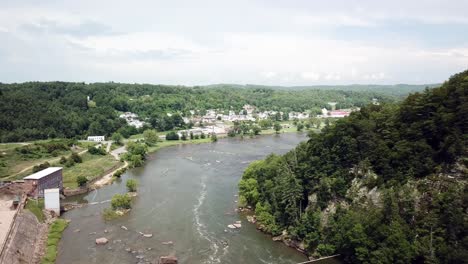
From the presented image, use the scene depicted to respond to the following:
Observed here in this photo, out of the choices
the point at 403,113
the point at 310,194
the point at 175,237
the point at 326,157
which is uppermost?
the point at 403,113

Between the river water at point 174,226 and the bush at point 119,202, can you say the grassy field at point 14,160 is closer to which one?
the river water at point 174,226

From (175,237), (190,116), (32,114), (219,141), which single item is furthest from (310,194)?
(190,116)

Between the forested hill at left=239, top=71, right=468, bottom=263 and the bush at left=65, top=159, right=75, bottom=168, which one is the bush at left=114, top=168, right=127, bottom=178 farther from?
the forested hill at left=239, top=71, right=468, bottom=263

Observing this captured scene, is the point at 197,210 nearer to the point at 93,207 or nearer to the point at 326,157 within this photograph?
the point at 93,207

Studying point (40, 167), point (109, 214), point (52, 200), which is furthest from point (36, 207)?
point (40, 167)

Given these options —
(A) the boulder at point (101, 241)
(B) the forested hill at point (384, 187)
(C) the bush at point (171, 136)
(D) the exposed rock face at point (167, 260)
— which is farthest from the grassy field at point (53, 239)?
(C) the bush at point (171, 136)

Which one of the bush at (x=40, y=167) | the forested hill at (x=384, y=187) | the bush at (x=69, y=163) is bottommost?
the bush at (x=69, y=163)

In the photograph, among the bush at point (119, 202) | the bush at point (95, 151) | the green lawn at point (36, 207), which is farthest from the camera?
the bush at point (95, 151)

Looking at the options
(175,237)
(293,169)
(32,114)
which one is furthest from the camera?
(32,114)
